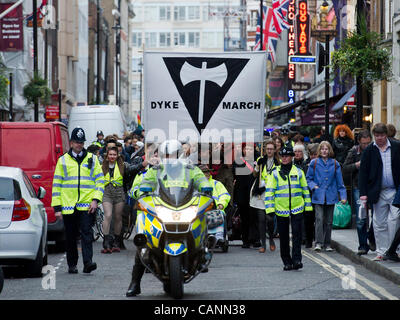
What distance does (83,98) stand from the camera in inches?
3447

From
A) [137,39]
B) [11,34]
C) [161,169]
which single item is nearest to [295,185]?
[161,169]

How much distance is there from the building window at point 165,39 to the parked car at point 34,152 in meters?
127

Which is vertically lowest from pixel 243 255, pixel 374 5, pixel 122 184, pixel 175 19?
pixel 243 255

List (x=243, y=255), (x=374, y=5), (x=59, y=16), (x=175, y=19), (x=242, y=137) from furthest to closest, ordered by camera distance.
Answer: (x=175, y=19) → (x=59, y=16) → (x=374, y=5) → (x=242, y=137) → (x=243, y=255)

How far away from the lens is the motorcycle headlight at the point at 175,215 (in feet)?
36.2

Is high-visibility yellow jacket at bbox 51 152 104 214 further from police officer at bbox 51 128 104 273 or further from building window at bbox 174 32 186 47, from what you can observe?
building window at bbox 174 32 186 47

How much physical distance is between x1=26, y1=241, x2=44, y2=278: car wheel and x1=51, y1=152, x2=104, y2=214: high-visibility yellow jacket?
0.63m

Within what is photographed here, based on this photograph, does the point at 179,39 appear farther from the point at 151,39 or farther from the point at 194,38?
the point at 151,39

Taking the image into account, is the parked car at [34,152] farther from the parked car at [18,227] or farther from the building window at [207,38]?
the building window at [207,38]

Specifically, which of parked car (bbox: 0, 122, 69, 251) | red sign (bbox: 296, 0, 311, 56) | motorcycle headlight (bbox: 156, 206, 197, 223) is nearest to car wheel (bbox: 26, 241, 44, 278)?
motorcycle headlight (bbox: 156, 206, 197, 223)

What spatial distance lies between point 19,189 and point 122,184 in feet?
15.2

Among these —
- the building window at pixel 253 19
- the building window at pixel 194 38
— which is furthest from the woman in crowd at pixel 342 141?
the building window at pixel 194 38
